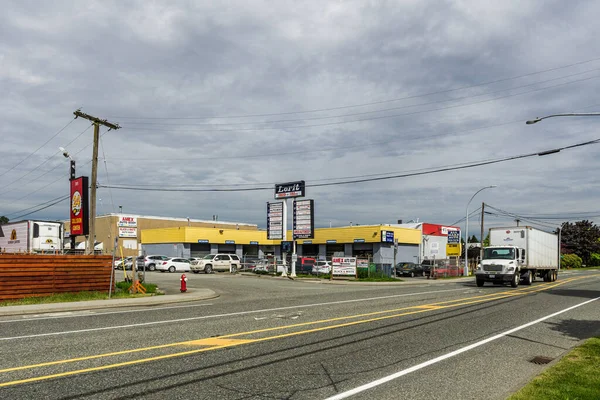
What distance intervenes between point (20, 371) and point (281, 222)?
3562 centimetres

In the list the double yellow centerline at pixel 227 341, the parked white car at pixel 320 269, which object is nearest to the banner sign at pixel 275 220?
the parked white car at pixel 320 269

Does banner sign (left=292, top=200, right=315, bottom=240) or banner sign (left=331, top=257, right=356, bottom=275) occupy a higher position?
banner sign (left=292, top=200, right=315, bottom=240)

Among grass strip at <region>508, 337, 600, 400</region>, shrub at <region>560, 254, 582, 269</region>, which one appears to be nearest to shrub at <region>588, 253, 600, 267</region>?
shrub at <region>560, 254, 582, 269</region>

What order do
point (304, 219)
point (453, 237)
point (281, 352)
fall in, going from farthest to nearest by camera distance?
point (453, 237)
point (304, 219)
point (281, 352)

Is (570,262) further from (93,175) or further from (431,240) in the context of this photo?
(93,175)

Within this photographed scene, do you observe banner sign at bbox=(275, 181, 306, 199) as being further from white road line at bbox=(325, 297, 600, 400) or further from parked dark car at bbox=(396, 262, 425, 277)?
white road line at bbox=(325, 297, 600, 400)

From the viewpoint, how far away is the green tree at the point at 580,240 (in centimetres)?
10269

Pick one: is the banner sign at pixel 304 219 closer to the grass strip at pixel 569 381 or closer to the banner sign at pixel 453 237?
the grass strip at pixel 569 381

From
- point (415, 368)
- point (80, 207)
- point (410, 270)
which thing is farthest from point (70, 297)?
point (410, 270)

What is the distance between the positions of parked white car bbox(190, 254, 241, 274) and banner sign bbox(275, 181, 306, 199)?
28.9 feet

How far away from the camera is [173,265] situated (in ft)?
153

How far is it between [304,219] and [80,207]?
20332 millimetres

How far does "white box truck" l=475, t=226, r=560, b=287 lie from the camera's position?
28312 mm

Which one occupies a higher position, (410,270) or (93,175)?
(93,175)
